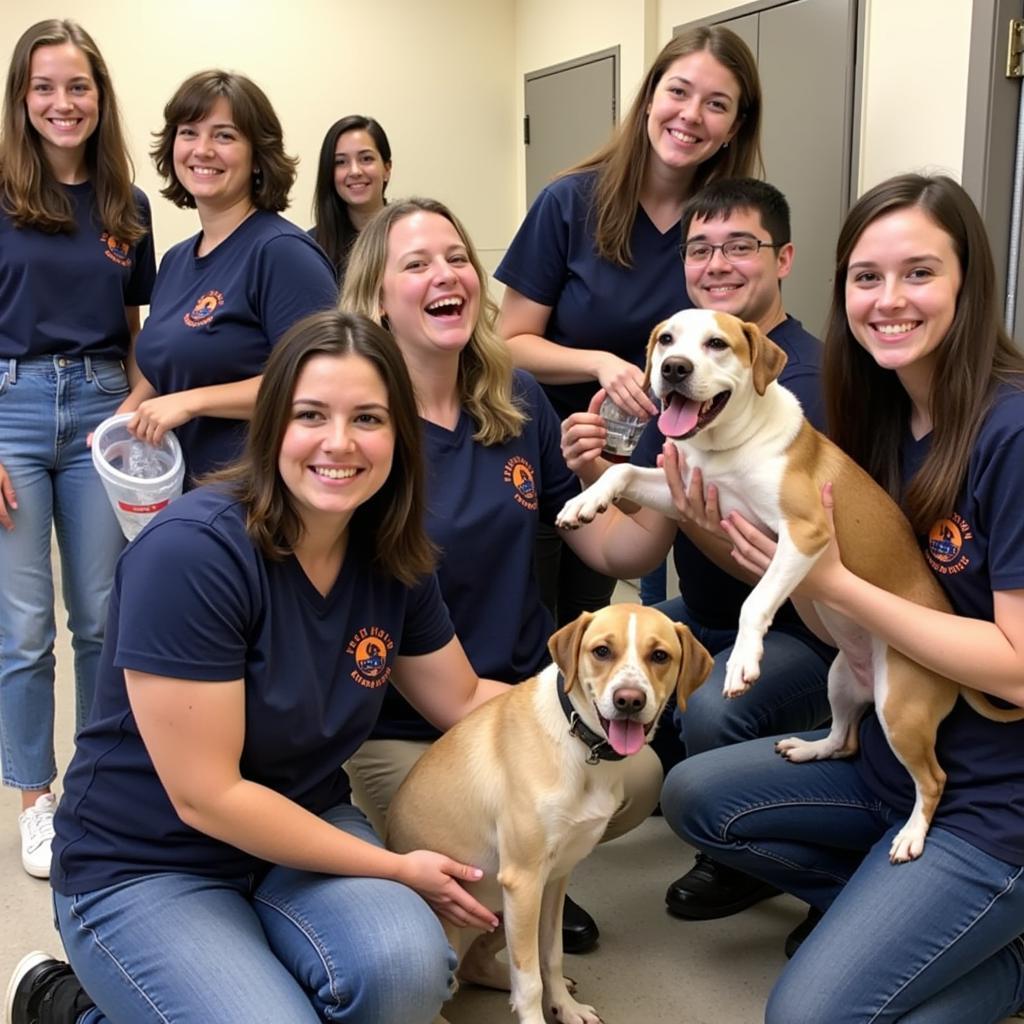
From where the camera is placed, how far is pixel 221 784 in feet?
4.79

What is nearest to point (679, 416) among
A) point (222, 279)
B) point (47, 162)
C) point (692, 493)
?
point (692, 493)

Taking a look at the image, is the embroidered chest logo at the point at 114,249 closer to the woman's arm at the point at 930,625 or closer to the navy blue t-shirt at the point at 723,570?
the navy blue t-shirt at the point at 723,570

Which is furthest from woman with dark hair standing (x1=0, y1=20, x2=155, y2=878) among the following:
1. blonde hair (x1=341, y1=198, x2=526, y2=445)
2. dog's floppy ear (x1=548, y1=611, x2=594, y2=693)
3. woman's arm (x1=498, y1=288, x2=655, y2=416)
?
dog's floppy ear (x1=548, y1=611, x2=594, y2=693)

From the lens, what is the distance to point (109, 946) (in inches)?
57.3

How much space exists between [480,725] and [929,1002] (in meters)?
0.84

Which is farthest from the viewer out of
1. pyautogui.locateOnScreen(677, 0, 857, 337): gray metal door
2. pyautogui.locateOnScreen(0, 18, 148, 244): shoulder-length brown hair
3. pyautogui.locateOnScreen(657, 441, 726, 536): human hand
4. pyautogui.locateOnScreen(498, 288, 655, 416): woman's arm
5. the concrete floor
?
pyautogui.locateOnScreen(677, 0, 857, 337): gray metal door

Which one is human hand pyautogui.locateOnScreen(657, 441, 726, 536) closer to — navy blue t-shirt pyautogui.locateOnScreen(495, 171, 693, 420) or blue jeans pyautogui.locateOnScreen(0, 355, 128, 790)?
navy blue t-shirt pyautogui.locateOnScreen(495, 171, 693, 420)

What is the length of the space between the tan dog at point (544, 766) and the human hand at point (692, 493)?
0.79ft

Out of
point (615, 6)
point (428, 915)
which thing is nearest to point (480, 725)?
point (428, 915)

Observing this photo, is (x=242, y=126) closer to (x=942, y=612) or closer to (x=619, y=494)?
(x=619, y=494)

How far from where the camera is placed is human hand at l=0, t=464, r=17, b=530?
7.98 ft

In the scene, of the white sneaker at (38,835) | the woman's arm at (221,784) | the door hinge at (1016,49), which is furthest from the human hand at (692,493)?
the door hinge at (1016,49)

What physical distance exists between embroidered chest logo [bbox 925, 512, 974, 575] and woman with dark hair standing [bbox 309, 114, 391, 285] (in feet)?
9.10

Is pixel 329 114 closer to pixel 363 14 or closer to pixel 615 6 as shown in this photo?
pixel 363 14
